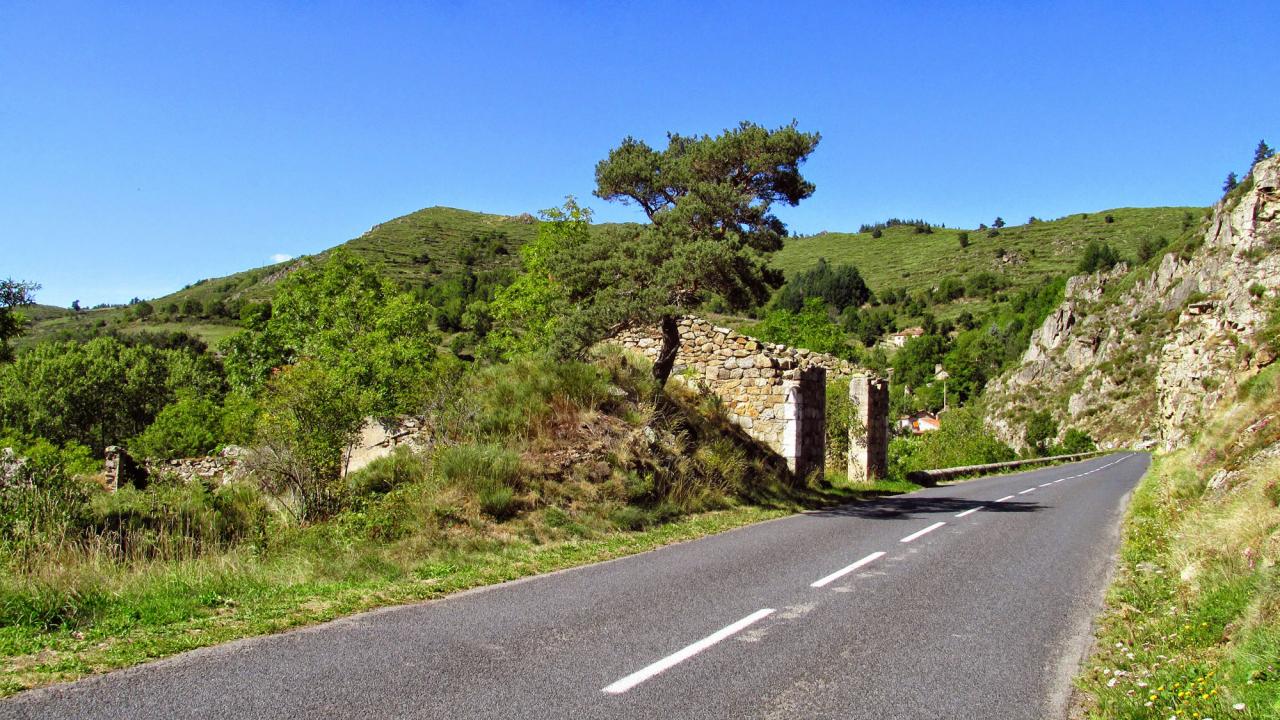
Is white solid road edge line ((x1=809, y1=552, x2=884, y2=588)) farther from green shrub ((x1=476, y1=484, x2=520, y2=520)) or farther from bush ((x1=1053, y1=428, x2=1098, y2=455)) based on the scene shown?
bush ((x1=1053, y1=428, x2=1098, y2=455))

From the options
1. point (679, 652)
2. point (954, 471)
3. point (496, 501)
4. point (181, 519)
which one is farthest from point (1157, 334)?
point (679, 652)

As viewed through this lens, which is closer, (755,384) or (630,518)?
(630,518)

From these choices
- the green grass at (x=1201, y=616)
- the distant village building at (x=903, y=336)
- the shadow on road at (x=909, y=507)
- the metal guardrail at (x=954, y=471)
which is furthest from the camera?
the distant village building at (x=903, y=336)

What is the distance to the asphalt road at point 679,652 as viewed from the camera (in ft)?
14.2

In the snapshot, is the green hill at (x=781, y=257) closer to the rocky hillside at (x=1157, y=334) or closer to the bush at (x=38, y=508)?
the rocky hillside at (x=1157, y=334)

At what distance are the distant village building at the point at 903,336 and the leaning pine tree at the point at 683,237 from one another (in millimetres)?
114966

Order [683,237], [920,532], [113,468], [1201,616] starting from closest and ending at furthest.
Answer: [1201,616], [920,532], [683,237], [113,468]

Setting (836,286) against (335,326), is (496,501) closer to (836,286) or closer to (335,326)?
(335,326)

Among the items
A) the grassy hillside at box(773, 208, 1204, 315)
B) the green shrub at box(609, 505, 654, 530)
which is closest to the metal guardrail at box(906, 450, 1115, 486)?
the green shrub at box(609, 505, 654, 530)

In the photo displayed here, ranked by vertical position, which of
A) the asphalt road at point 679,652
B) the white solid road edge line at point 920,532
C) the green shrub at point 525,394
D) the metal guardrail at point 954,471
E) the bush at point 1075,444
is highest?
the green shrub at point 525,394

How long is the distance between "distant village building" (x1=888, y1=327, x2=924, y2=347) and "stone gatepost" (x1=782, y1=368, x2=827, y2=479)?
110 meters

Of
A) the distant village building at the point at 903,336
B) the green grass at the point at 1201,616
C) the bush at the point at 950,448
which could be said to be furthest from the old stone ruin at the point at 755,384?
the distant village building at the point at 903,336

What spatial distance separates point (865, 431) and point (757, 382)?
6514mm

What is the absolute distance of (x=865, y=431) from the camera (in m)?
24.5
